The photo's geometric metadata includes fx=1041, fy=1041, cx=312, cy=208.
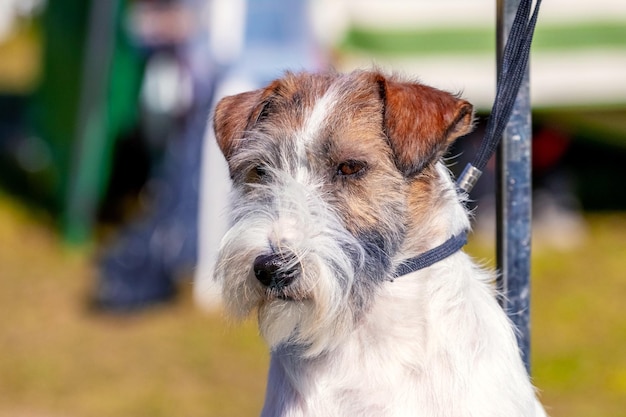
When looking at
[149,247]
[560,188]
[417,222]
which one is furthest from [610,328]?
[417,222]

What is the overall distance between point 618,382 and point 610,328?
1231mm

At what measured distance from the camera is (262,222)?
355cm

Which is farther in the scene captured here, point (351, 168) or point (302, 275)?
point (351, 168)

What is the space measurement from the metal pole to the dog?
0.99 ft

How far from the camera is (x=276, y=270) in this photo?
11.3 ft

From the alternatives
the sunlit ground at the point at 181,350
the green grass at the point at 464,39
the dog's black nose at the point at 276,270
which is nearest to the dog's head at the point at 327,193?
the dog's black nose at the point at 276,270

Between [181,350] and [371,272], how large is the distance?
5.77 meters

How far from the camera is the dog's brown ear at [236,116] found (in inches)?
163

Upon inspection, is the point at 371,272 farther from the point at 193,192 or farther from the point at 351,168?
the point at 193,192

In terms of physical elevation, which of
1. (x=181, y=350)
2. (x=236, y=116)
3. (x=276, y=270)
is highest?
(x=236, y=116)

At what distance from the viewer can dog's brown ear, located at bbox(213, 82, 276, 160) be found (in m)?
4.14

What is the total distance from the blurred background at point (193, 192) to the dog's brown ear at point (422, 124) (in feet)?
14.6

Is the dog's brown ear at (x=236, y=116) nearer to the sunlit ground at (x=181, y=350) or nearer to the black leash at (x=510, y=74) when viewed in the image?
the black leash at (x=510, y=74)

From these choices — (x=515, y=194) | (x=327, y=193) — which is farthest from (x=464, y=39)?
(x=327, y=193)
